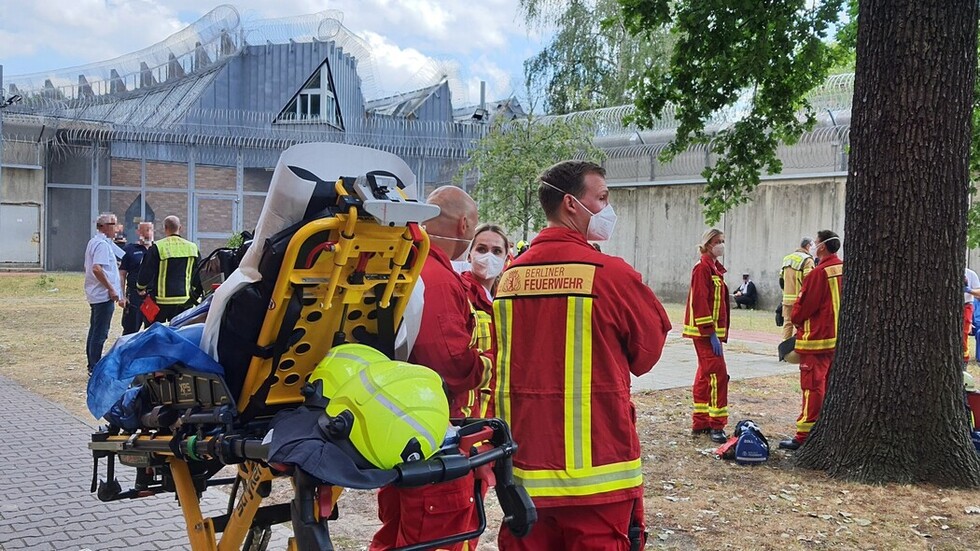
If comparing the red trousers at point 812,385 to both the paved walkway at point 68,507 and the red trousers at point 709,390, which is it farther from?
the paved walkway at point 68,507

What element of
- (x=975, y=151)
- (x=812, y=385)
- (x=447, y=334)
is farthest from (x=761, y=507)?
(x=975, y=151)

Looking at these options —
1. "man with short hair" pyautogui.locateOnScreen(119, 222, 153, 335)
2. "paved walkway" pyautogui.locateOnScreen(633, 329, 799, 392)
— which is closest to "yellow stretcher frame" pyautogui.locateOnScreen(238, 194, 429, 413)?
"paved walkway" pyautogui.locateOnScreen(633, 329, 799, 392)

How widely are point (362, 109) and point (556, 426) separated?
112 ft

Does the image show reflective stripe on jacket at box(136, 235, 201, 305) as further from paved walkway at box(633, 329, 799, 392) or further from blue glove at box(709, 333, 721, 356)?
blue glove at box(709, 333, 721, 356)

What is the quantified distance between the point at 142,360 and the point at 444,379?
1159 mm

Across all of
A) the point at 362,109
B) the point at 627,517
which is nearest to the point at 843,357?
the point at 627,517

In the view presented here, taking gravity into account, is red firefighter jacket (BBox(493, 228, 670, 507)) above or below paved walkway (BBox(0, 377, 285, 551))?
above

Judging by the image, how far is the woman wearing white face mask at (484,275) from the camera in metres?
4.34

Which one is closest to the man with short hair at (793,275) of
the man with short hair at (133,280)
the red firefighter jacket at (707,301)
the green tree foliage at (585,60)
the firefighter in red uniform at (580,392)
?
the red firefighter jacket at (707,301)

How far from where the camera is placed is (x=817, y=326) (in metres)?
8.21

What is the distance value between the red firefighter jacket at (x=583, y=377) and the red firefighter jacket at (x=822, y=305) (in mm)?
5184

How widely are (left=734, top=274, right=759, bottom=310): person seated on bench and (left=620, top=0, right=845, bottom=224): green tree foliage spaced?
15249 mm

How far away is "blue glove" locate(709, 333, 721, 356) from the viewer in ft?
27.4

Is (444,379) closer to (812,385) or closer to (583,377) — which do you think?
(583,377)
